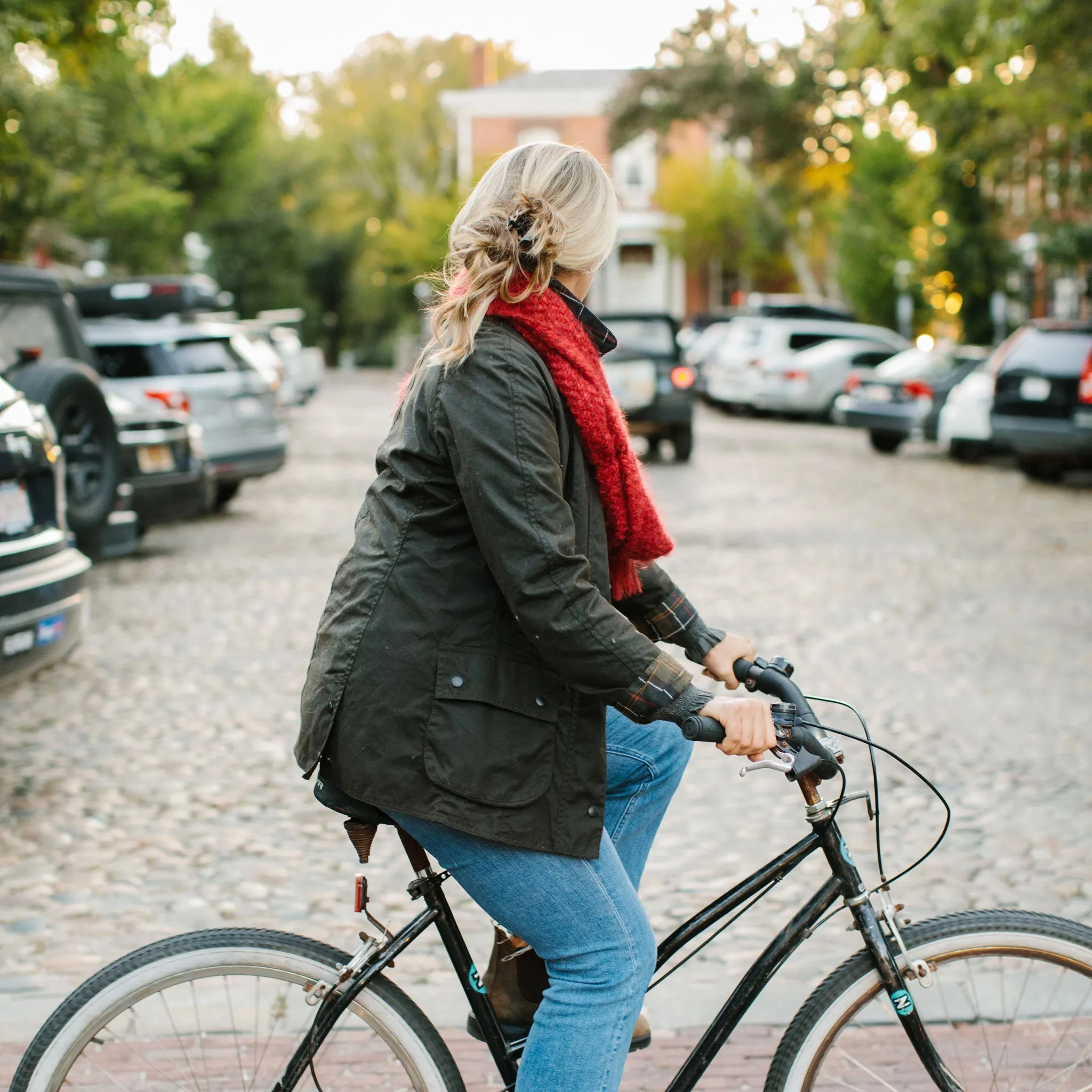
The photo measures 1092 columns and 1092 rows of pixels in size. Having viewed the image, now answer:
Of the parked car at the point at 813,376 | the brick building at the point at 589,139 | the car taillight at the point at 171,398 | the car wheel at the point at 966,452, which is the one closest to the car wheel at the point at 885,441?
the car wheel at the point at 966,452

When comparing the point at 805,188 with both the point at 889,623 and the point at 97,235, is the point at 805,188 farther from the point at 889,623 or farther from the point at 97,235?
the point at 889,623

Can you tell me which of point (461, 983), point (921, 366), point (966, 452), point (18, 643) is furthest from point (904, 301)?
point (461, 983)

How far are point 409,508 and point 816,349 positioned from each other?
2475cm

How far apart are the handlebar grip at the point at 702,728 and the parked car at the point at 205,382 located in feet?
35.0

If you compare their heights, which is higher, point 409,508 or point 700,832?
point 409,508

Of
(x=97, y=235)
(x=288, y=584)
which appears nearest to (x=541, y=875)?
(x=288, y=584)

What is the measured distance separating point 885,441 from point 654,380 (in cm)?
390

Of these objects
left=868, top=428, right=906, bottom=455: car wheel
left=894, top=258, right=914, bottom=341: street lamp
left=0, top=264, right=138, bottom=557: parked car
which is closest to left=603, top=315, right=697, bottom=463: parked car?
left=868, top=428, right=906, bottom=455: car wheel

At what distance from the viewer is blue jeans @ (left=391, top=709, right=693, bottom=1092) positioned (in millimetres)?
2389

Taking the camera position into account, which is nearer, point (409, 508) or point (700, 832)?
point (409, 508)

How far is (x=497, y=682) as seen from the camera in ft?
7.68

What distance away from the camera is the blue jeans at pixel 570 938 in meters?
2.39

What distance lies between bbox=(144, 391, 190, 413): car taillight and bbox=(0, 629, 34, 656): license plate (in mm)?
7512

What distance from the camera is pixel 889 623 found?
878 cm
